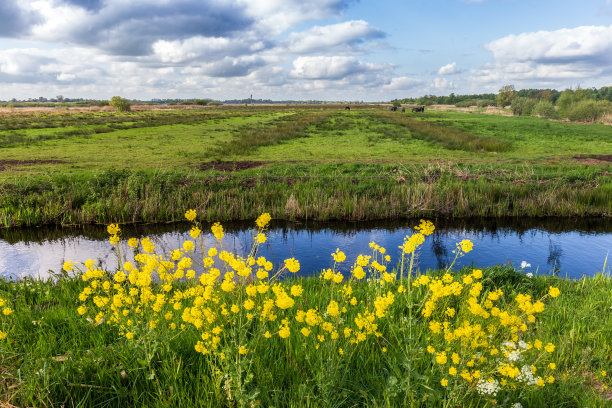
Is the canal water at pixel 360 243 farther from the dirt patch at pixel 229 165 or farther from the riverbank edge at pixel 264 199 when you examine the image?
the dirt patch at pixel 229 165

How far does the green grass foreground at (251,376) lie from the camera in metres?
2.94

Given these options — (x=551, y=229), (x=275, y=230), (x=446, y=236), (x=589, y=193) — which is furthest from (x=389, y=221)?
(x=589, y=193)

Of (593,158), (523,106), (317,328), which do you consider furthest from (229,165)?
(523,106)

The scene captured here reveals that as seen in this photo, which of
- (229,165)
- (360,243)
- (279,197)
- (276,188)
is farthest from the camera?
(229,165)

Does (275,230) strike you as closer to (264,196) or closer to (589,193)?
(264,196)

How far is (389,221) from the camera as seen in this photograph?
1528cm

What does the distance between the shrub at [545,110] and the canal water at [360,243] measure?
294 ft

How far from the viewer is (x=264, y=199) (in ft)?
51.4

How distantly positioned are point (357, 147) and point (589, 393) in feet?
95.0

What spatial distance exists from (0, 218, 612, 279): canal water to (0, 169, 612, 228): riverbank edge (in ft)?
1.57

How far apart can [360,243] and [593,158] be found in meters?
A: 25.3

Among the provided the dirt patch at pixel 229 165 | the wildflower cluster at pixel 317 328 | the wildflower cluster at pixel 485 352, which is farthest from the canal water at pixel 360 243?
the dirt patch at pixel 229 165

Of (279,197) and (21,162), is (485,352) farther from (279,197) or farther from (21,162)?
(21,162)

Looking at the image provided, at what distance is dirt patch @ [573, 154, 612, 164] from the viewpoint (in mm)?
25094
